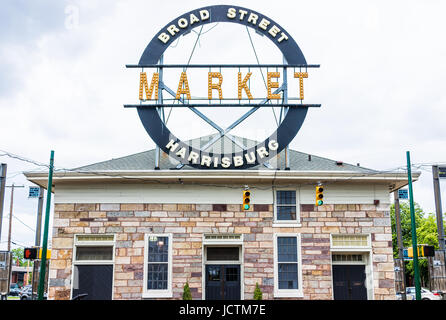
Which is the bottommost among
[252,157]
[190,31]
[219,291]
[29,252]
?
[219,291]

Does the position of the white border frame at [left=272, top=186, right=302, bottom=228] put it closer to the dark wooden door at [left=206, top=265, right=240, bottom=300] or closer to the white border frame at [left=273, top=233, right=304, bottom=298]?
the white border frame at [left=273, top=233, right=304, bottom=298]

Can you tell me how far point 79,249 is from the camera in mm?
18312

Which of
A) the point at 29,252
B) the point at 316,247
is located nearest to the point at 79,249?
the point at 29,252

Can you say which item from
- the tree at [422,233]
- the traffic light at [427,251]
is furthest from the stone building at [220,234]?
the tree at [422,233]

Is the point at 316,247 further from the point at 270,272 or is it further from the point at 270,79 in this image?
the point at 270,79

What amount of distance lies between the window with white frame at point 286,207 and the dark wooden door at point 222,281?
8.75 feet

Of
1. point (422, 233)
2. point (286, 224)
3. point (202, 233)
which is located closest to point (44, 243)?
point (202, 233)

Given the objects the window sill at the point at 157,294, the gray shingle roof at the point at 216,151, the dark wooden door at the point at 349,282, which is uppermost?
the gray shingle roof at the point at 216,151

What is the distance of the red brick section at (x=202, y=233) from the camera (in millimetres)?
17703

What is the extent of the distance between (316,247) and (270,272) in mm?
2078

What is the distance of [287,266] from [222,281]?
104 inches

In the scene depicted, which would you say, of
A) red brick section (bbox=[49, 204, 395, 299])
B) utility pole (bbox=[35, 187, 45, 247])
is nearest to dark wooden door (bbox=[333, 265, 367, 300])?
red brick section (bbox=[49, 204, 395, 299])

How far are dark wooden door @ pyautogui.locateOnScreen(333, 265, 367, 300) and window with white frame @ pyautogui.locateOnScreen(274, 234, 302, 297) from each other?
1.62 metres

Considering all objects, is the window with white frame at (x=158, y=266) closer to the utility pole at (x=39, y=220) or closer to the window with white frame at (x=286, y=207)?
the window with white frame at (x=286, y=207)
